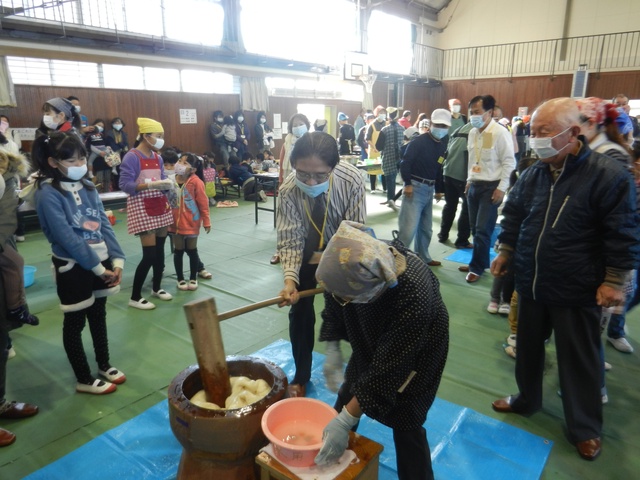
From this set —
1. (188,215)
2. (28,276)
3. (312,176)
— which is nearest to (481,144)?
(312,176)

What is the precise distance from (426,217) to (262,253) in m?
1.91

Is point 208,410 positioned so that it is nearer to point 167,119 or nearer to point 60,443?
point 60,443

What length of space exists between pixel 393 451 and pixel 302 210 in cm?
123

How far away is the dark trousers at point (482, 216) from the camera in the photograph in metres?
4.01

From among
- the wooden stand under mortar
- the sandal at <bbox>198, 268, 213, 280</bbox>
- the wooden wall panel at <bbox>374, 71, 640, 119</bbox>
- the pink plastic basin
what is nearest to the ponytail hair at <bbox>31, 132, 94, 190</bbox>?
the wooden stand under mortar

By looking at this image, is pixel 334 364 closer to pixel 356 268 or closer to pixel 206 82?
pixel 356 268

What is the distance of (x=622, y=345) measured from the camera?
2998 mm

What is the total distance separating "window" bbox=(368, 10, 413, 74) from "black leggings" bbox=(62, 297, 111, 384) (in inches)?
485

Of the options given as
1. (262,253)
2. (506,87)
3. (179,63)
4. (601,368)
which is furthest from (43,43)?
(506,87)

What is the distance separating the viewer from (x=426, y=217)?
14.9 ft

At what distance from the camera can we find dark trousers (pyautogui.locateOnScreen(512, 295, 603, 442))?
1996mm

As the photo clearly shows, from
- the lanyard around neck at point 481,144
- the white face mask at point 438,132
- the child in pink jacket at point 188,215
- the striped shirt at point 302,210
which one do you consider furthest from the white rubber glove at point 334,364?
the white face mask at point 438,132

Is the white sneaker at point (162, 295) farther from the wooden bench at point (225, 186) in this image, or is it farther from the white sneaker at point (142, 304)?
the wooden bench at point (225, 186)

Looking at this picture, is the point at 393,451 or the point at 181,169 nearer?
the point at 393,451
